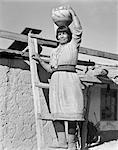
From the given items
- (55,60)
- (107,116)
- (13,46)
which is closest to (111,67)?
(107,116)

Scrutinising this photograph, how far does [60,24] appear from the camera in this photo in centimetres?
448

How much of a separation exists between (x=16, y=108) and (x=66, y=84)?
1.45 meters

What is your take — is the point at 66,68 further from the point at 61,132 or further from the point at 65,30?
the point at 61,132

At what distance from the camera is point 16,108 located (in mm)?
5520

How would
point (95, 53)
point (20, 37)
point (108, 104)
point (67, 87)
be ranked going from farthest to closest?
point (108, 104), point (95, 53), point (20, 37), point (67, 87)

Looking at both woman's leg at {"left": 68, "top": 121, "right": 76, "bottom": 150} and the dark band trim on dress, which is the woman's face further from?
woman's leg at {"left": 68, "top": 121, "right": 76, "bottom": 150}

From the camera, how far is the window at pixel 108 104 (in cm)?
1115

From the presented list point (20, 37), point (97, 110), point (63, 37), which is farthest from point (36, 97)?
point (97, 110)

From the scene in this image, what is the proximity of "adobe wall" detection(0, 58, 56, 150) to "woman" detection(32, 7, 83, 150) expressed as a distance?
1.02 metres

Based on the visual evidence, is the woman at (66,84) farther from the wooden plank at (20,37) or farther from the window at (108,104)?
the window at (108,104)

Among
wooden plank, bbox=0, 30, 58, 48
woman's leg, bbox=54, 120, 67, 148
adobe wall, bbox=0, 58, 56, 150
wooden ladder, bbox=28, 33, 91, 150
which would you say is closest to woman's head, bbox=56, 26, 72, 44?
wooden ladder, bbox=28, 33, 91, 150

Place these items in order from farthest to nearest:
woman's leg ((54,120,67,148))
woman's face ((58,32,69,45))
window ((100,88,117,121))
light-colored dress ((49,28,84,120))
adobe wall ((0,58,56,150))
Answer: window ((100,88,117,121)) → adobe wall ((0,58,56,150)) → woman's face ((58,32,69,45)) → woman's leg ((54,120,67,148)) → light-colored dress ((49,28,84,120))

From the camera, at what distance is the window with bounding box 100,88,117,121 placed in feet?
36.6

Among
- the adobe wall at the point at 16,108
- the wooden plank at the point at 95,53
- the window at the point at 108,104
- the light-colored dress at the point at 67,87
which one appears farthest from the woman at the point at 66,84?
the window at the point at 108,104
